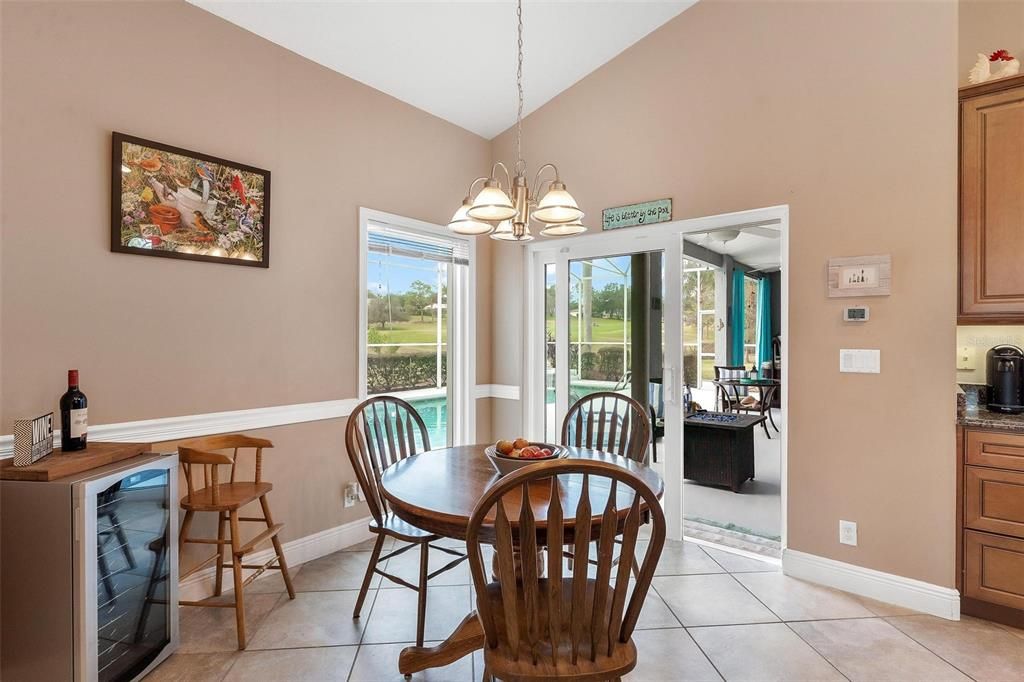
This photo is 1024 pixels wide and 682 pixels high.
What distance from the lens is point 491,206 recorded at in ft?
6.29

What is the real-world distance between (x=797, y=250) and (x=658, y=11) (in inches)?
69.1

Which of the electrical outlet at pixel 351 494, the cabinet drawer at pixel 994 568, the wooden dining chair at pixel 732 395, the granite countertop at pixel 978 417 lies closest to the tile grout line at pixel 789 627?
the cabinet drawer at pixel 994 568

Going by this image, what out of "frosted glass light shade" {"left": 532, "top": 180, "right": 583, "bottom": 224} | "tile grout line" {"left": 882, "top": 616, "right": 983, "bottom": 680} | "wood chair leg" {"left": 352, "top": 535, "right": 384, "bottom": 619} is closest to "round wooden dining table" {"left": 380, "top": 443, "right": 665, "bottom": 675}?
"wood chair leg" {"left": 352, "top": 535, "right": 384, "bottom": 619}

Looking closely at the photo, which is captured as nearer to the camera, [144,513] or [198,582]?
[144,513]

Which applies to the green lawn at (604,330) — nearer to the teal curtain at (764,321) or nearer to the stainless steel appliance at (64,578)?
the stainless steel appliance at (64,578)

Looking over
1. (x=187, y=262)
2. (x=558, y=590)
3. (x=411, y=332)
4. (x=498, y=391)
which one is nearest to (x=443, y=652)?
(x=558, y=590)

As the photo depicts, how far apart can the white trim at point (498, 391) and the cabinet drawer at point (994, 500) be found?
2775 mm

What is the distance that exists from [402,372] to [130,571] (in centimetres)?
207

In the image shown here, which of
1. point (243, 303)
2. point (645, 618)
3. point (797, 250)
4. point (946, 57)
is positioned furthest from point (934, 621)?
point (243, 303)

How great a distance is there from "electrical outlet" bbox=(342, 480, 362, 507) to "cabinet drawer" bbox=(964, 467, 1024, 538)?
3.25 m

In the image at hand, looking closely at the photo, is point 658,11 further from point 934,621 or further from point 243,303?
point 934,621

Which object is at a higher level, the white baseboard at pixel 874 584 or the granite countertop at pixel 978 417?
the granite countertop at pixel 978 417

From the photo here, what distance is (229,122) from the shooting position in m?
2.69

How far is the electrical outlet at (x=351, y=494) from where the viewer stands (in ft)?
10.7
